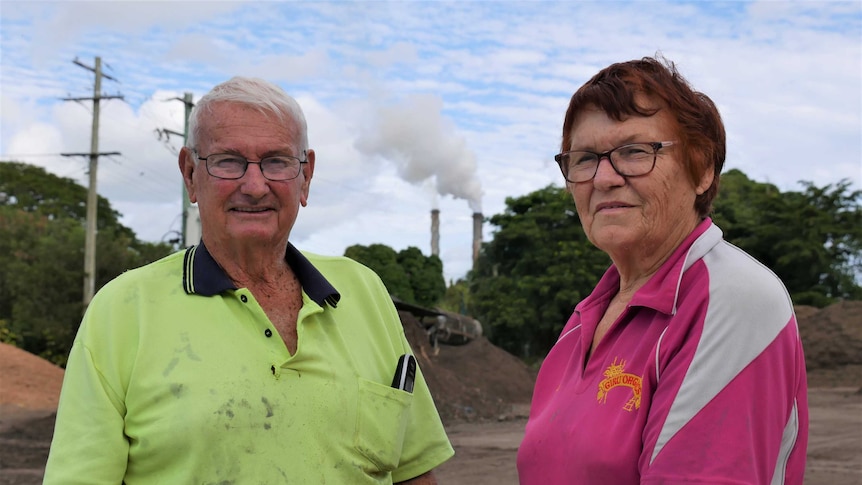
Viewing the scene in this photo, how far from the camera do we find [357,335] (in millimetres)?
2576

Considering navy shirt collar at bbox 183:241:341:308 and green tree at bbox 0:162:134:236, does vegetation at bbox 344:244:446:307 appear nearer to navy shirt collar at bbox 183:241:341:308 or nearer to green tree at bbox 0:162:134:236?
green tree at bbox 0:162:134:236

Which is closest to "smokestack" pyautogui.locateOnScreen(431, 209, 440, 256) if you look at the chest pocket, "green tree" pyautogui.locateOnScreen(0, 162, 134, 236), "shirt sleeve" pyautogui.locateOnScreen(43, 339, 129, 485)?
"green tree" pyautogui.locateOnScreen(0, 162, 134, 236)

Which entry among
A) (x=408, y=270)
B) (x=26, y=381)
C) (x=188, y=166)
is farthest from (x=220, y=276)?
(x=408, y=270)

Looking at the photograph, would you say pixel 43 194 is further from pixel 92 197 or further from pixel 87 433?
pixel 87 433

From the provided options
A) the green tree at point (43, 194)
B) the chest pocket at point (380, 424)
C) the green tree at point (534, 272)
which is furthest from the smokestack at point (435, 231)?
the chest pocket at point (380, 424)

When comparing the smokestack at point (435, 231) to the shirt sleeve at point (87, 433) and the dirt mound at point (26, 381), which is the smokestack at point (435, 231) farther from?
the shirt sleeve at point (87, 433)

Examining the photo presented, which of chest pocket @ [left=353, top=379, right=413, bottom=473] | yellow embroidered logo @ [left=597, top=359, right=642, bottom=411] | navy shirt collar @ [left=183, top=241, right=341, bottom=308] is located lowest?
chest pocket @ [left=353, top=379, right=413, bottom=473]

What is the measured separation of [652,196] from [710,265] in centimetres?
28

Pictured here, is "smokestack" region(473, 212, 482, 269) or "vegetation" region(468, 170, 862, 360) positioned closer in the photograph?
"vegetation" region(468, 170, 862, 360)

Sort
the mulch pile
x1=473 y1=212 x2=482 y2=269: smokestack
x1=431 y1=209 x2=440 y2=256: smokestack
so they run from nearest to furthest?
the mulch pile
x1=473 y1=212 x2=482 y2=269: smokestack
x1=431 y1=209 x2=440 y2=256: smokestack

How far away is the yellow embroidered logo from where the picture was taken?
2.02m

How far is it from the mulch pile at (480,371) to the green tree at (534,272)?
19.4 feet

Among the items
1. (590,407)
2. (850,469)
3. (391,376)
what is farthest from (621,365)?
(850,469)

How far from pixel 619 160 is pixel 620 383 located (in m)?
0.57
